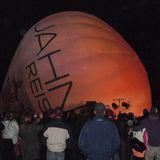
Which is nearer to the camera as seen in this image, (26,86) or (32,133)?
(32,133)

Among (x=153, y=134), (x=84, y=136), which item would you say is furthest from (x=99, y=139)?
(x=153, y=134)

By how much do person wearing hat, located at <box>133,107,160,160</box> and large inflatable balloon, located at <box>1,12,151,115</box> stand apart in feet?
17.0

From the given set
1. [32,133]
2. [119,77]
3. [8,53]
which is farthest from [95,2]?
[32,133]

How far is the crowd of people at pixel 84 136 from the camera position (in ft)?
25.8

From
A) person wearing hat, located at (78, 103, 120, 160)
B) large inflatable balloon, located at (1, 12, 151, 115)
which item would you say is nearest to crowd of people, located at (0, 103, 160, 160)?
person wearing hat, located at (78, 103, 120, 160)

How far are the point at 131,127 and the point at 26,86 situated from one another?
18.8 feet

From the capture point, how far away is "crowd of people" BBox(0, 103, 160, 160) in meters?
7.85

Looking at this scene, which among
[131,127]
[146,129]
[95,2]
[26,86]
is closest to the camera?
[146,129]

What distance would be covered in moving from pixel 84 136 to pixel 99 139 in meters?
0.20

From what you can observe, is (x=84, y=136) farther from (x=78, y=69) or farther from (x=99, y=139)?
(x=78, y=69)

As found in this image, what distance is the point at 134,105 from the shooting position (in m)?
15.4

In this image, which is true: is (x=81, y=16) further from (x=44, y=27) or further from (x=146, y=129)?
(x=146, y=129)

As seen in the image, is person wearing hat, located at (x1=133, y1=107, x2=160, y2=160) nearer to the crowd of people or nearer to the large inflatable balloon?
the crowd of people

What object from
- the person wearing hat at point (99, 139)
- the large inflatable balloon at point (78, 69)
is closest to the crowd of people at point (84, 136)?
the person wearing hat at point (99, 139)
